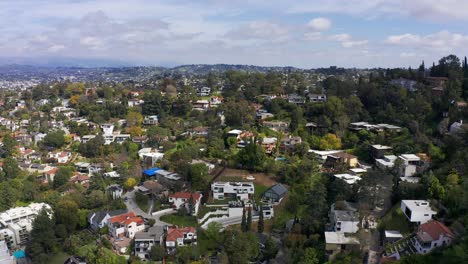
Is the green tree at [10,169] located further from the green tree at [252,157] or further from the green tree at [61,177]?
the green tree at [252,157]

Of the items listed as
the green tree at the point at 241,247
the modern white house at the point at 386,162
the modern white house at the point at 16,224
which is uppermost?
the modern white house at the point at 386,162

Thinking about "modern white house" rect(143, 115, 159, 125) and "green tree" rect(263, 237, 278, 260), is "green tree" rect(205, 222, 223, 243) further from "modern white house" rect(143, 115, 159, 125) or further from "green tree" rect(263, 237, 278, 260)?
"modern white house" rect(143, 115, 159, 125)

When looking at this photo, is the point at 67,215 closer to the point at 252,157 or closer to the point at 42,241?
the point at 42,241

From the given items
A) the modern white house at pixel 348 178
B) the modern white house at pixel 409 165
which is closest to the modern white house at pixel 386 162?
the modern white house at pixel 409 165

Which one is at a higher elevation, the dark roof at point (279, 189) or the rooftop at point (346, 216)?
the rooftop at point (346, 216)

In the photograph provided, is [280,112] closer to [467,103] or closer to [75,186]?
[467,103]

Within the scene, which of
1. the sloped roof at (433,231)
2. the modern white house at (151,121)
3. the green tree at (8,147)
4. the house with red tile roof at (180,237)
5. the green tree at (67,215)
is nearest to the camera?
the sloped roof at (433,231)

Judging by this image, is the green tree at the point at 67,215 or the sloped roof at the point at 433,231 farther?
the green tree at the point at 67,215
